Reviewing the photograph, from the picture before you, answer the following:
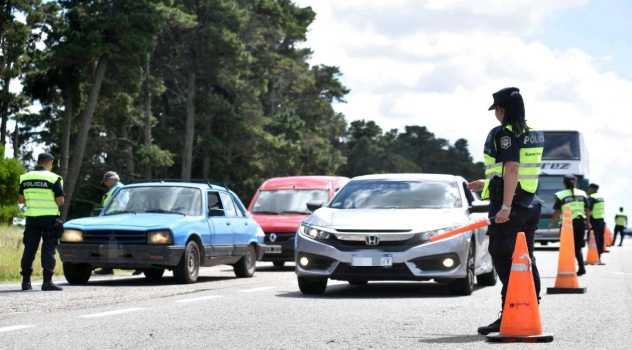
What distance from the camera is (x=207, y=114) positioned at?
63.8 meters

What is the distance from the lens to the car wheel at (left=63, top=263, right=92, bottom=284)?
16797 mm

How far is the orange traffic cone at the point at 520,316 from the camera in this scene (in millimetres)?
8938

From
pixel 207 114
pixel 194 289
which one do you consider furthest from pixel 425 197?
pixel 207 114

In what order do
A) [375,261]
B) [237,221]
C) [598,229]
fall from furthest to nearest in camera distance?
[598,229], [237,221], [375,261]

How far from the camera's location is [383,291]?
1516cm

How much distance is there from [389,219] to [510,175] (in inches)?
182

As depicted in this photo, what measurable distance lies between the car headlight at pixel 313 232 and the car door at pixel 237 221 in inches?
186

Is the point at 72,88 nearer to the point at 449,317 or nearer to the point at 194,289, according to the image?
the point at 194,289

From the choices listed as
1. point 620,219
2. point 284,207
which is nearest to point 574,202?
point 284,207

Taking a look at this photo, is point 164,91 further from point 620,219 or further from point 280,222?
point 280,222

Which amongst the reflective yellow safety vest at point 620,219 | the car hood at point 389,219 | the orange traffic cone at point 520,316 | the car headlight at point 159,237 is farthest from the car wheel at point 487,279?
the reflective yellow safety vest at point 620,219

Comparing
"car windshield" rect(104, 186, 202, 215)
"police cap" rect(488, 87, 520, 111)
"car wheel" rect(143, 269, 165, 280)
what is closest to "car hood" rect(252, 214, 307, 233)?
"car wheel" rect(143, 269, 165, 280)

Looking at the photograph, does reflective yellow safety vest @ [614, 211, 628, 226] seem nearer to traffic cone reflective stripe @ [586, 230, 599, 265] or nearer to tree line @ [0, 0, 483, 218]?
tree line @ [0, 0, 483, 218]

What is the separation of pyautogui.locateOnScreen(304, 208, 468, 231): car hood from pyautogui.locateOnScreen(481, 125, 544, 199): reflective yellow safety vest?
4.18 meters
